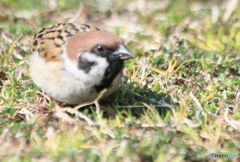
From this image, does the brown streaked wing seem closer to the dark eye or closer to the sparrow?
the sparrow

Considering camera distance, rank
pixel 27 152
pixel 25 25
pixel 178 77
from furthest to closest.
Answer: pixel 25 25 → pixel 178 77 → pixel 27 152

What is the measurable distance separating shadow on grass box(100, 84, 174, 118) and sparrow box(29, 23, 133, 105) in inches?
9.2

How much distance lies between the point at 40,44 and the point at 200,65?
127cm

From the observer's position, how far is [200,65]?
514 cm

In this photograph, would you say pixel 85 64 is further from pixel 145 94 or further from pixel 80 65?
pixel 145 94

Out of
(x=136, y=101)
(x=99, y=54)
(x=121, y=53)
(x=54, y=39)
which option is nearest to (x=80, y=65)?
(x=99, y=54)

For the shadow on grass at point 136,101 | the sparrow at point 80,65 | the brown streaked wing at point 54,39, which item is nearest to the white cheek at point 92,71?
the sparrow at point 80,65

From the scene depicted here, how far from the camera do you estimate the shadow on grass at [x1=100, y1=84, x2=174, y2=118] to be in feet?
14.5

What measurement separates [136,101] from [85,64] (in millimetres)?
616

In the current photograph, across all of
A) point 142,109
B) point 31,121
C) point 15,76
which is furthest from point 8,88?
point 142,109

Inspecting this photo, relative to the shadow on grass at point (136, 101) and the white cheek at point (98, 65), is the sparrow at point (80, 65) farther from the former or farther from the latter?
the shadow on grass at point (136, 101)

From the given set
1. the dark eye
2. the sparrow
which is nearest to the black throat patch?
the sparrow

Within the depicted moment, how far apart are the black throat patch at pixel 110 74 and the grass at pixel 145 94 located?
0.64 ft

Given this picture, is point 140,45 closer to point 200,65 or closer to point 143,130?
point 200,65
